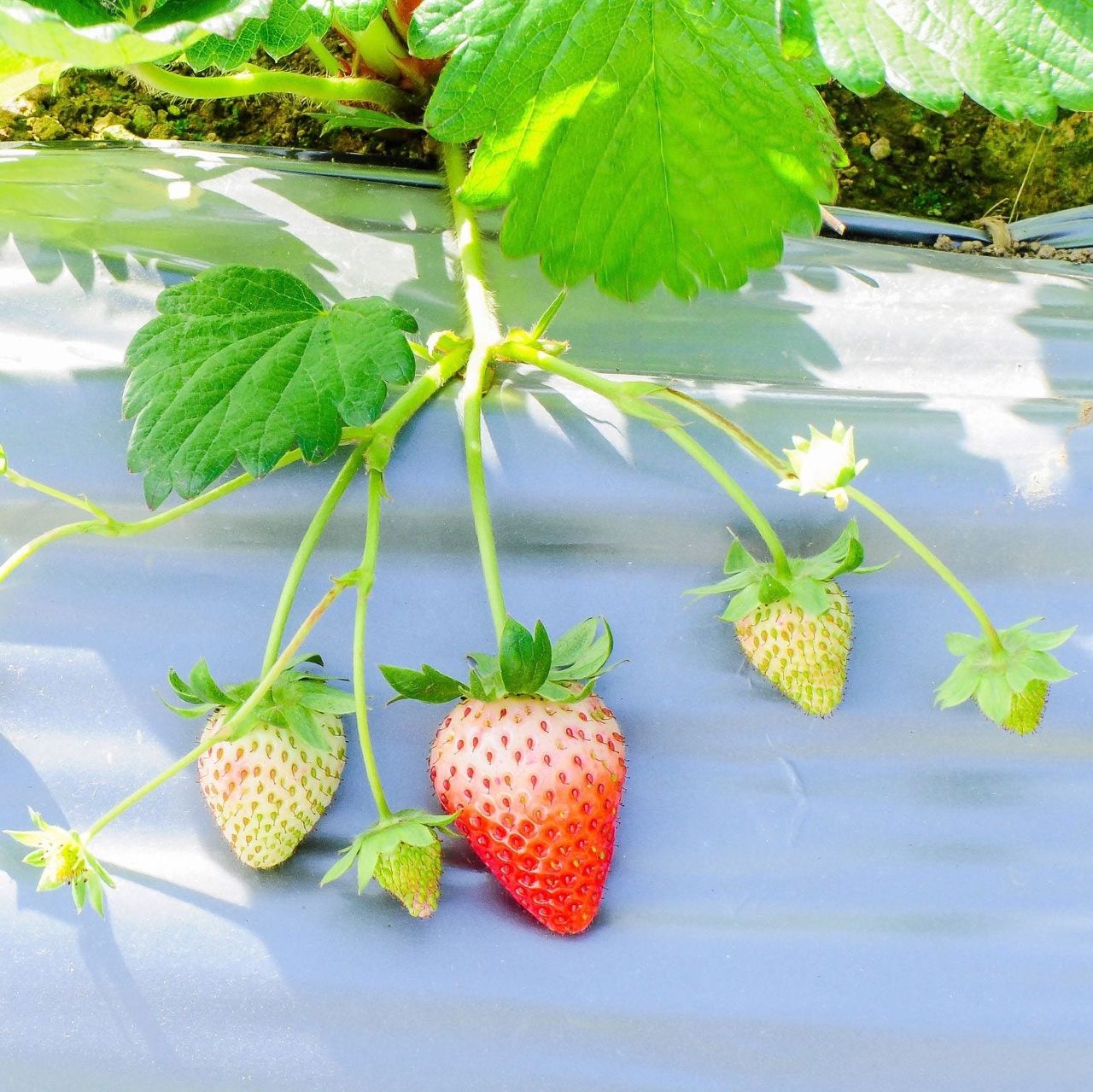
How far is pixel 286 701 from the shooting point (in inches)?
27.6

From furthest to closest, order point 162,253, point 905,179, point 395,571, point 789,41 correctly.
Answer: point 905,179
point 162,253
point 395,571
point 789,41

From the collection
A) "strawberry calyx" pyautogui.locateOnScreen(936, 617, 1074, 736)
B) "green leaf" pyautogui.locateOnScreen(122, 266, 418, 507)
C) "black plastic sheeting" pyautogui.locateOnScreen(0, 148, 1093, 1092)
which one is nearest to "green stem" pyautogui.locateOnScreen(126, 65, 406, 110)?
"black plastic sheeting" pyautogui.locateOnScreen(0, 148, 1093, 1092)

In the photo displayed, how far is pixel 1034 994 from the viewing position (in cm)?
73

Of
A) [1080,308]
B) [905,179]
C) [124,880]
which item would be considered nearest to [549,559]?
[124,880]

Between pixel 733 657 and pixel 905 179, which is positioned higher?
pixel 905 179

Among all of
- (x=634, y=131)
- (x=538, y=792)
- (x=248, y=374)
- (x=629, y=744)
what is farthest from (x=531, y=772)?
(x=634, y=131)

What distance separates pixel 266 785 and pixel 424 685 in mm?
118

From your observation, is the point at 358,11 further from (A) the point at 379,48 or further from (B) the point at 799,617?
(B) the point at 799,617

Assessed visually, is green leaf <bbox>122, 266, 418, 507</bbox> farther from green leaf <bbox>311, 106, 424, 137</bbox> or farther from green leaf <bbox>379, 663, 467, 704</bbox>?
→ green leaf <bbox>311, 106, 424, 137</bbox>

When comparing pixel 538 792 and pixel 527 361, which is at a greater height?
pixel 527 361

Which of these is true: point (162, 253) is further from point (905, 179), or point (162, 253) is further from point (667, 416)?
point (905, 179)

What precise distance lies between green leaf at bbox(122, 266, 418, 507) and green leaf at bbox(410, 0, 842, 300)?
0.15 m

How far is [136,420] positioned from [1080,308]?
78cm

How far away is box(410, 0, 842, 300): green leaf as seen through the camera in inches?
30.3
